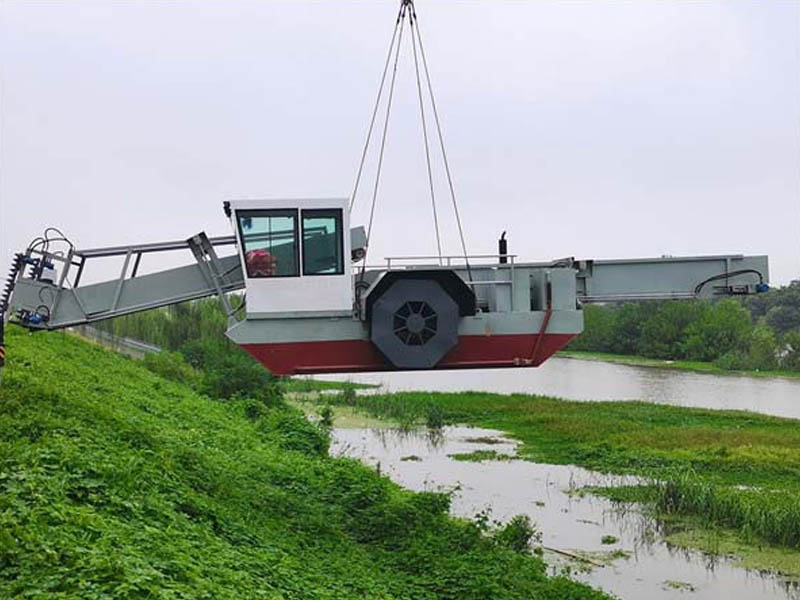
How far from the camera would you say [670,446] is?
78.3 feet

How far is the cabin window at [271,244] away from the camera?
9586mm

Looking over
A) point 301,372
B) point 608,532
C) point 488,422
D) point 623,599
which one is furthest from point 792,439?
point 301,372

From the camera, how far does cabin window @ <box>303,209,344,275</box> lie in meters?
9.59

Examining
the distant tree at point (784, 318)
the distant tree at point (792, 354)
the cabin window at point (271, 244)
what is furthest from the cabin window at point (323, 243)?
the distant tree at point (784, 318)

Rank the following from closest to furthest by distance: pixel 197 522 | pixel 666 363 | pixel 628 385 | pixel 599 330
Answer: pixel 197 522 < pixel 628 385 < pixel 666 363 < pixel 599 330

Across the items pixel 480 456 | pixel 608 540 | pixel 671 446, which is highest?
pixel 671 446

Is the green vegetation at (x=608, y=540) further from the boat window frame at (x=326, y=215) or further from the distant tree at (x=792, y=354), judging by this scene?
the distant tree at (x=792, y=354)

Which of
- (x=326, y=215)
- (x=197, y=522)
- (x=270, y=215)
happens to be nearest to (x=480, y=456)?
(x=197, y=522)

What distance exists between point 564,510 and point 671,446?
25.7 feet

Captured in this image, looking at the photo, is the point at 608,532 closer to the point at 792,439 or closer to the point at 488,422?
the point at 792,439

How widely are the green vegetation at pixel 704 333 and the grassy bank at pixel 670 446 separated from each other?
78.0 ft

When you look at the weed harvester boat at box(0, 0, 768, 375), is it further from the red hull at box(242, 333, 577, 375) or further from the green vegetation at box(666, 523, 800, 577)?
the green vegetation at box(666, 523, 800, 577)

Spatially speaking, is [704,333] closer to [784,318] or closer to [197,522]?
[784,318]

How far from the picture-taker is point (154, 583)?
6.58 meters
